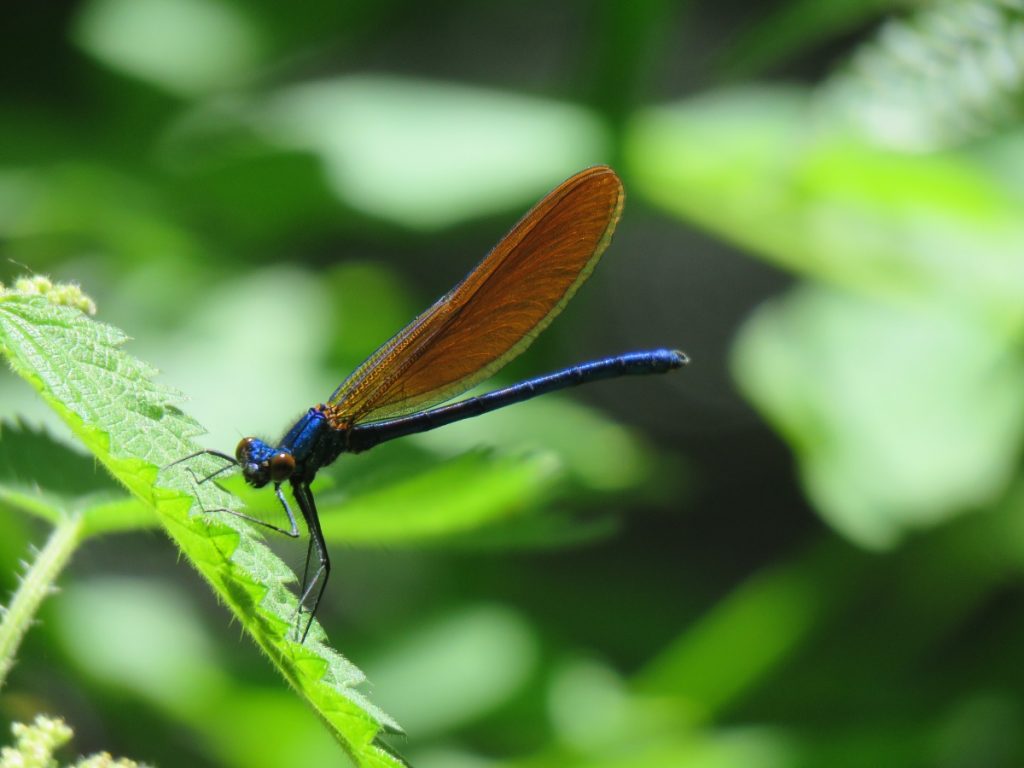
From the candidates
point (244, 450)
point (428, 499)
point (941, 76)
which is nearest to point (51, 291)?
point (244, 450)

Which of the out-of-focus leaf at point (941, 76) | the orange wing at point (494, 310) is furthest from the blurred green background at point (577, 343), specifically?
the orange wing at point (494, 310)

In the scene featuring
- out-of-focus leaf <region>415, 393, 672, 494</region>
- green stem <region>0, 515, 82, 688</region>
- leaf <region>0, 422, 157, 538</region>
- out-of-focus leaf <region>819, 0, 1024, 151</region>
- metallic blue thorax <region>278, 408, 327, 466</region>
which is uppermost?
out-of-focus leaf <region>819, 0, 1024, 151</region>

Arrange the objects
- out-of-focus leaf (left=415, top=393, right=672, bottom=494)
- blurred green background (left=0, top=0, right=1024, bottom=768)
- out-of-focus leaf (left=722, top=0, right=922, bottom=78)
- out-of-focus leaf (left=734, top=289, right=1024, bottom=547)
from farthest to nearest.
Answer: out-of-focus leaf (left=415, top=393, right=672, bottom=494), out-of-focus leaf (left=722, top=0, right=922, bottom=78), out-of-focus leaf (left=734, top=289, right=1024, bottom=547), blurred green background (left=0, top=0, right=1024, bottom=768)

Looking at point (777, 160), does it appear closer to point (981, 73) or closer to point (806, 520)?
point (981, 73)

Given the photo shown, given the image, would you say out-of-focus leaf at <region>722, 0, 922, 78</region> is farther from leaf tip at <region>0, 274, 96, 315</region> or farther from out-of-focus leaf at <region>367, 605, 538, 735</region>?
leaf tip at <region>0, 274, 96, 315</region>

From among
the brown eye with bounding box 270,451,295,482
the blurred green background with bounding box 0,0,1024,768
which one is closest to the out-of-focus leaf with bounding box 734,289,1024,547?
the blurred green background with bounding box 0,0,1024,768

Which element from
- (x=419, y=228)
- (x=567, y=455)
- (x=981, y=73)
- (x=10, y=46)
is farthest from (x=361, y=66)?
(x=981, y=73)

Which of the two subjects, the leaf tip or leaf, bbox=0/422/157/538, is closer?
the leaf tip

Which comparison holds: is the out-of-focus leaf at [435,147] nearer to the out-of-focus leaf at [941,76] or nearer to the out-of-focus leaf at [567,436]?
the out-of-focus leaf at [567,436]
